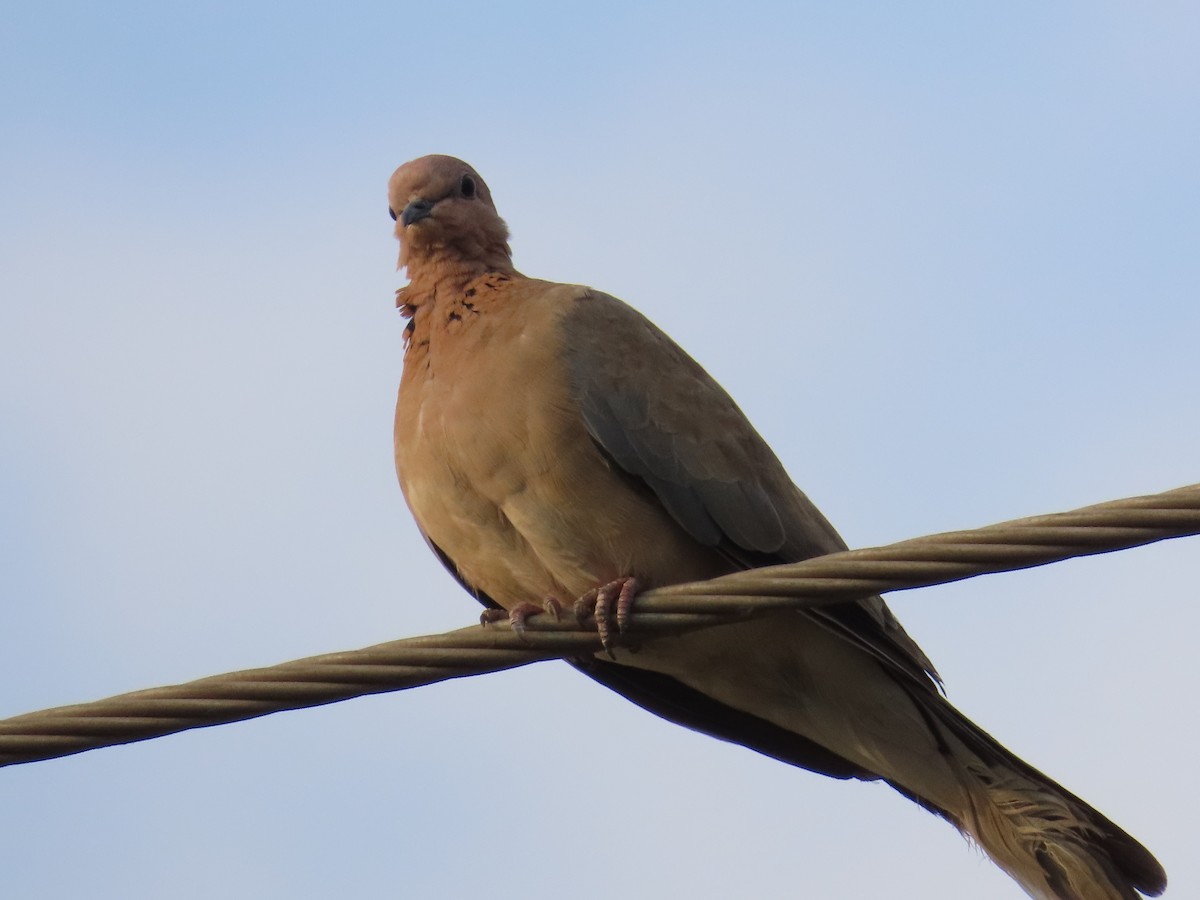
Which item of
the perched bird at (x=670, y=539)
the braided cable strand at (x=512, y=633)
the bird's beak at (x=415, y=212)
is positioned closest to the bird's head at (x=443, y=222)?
the bird's beak at (x=415, y=212)

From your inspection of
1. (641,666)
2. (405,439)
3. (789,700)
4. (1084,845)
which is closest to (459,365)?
(405,439)

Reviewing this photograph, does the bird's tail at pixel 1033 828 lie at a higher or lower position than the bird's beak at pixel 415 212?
lower

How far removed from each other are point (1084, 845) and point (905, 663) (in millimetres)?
684

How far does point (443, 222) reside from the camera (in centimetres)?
582

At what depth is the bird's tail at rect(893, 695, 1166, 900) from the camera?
15.3 ft

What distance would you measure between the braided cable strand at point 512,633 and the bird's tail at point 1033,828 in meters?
1.55

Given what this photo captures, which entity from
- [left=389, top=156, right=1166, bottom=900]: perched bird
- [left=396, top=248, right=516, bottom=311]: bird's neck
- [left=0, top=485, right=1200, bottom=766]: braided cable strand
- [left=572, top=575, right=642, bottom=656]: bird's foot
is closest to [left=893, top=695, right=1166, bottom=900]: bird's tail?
[left=389, top=156, right=1166, bottom=900]: perched bird

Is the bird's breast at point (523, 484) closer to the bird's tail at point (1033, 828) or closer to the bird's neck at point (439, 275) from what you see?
the bird's neck at point (439, 275)

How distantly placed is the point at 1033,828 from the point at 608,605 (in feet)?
4.56

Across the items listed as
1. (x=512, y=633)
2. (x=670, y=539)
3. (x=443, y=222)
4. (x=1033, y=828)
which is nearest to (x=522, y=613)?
(x=670, y=539)

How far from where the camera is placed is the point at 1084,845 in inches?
186

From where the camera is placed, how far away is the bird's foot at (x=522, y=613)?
470 cm

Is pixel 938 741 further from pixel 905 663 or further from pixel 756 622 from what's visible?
pixel 756 622

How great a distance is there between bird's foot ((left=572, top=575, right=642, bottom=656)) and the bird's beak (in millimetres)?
1758
